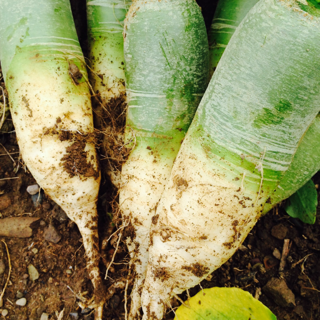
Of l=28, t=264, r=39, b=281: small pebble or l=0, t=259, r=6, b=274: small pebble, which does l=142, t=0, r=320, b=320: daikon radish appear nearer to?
l=28, t=264, r=39, b=281: small pebble

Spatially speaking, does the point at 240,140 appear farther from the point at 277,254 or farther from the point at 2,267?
the point at 2,267

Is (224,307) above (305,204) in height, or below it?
below

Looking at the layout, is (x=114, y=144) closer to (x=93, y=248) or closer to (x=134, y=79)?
(x=134, y=79)

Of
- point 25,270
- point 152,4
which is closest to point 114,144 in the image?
point 152,4

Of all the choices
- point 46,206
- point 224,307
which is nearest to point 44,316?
point 46,206

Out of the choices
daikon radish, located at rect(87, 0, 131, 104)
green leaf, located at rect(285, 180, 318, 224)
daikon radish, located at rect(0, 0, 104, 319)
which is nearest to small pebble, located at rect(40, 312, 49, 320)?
daikon radish, located at rect(0, 0, 104, 319)

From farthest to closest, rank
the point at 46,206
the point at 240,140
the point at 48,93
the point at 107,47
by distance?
1. the point at 46,206
2. the point at 107,47
3. the point at 48,93
4. the point at 240,140
